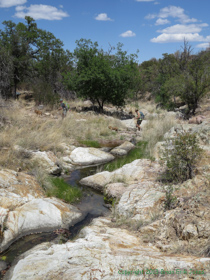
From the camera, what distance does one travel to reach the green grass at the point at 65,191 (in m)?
7.04

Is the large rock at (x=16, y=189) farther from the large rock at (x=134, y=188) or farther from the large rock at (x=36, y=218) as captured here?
the large rock at (x=134, y=188)

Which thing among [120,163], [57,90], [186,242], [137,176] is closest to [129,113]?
[57,90]

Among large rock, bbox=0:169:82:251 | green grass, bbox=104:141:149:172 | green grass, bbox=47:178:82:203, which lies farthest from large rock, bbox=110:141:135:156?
large rock, bbox=0:169:82:251

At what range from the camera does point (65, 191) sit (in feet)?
24.4

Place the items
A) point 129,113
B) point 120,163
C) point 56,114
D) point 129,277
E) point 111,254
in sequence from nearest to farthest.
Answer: point 129,277
point 111,254
point 120,163
point 56,114
point 129,113

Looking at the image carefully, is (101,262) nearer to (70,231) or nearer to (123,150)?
(70,231)

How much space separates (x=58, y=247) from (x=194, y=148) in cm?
408

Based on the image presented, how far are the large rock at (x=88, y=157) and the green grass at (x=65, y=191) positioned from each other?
228cm

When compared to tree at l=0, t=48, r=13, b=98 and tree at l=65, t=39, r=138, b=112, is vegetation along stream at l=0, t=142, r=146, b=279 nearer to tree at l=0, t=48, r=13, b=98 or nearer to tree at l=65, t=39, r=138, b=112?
tree at l=65, t=39, r=138, b=112

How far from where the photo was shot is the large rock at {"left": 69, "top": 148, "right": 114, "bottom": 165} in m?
10.3

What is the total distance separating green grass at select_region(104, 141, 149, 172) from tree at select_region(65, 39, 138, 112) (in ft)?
26.5

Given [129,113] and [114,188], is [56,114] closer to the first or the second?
[129,113]

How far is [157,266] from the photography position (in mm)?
3100

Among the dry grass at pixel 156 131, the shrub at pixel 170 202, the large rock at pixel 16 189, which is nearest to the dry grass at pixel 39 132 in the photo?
the large rock at pixel 16 189
